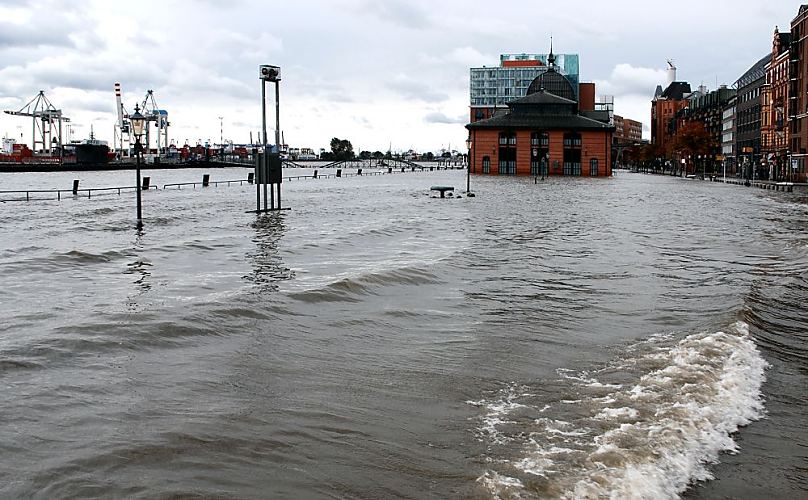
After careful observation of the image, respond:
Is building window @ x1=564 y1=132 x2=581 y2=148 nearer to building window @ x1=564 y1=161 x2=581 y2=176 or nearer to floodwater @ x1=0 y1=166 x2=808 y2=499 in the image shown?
building window @ x1=564 y1=161 x2=581 y2=176

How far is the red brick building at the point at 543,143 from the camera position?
5428 inches

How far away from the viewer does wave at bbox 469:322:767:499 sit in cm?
679

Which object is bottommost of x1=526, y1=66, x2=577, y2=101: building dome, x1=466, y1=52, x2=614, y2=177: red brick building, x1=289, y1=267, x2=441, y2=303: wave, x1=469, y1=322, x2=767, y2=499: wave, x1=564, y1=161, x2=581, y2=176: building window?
x1=469, y1=322, x2=767, y2=499: wave

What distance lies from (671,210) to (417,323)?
37444mm

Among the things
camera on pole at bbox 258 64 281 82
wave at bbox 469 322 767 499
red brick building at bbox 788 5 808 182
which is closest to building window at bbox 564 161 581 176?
red brick building at bbox 788 5 808 182

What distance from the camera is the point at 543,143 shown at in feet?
453

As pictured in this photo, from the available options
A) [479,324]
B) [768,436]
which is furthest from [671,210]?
[768,436]

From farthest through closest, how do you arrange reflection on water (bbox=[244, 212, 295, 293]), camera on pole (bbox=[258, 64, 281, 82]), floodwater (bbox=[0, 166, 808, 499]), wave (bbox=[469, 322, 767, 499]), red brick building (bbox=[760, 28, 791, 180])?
1. red brick building (bbox=[760, 28, 791, 180])
2. camera on pole (bbox=[258, 64, 281, 82])
3. reflection on water (bbox=[244, 212, 295, 293])
4. floodwater (bbox=[0, 166, 808, 499])
5. wave (bbox=[469, 322, 767, 499])

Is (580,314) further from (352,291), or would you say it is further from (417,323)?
(352,291)

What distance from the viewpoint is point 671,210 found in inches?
1884

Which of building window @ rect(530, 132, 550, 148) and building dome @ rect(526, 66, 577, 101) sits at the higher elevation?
building dome @ rect(526, 66, 577, 101)

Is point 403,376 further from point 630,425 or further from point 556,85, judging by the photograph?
point 556,85

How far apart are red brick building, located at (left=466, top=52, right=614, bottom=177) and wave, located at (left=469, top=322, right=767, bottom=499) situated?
127514mm

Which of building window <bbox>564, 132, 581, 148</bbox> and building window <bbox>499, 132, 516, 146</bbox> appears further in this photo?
building window <bbox>499, 132, 516, 146</bbox>
